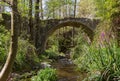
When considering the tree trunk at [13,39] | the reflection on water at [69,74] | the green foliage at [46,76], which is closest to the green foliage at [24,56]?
the reflection on water at [69,74]

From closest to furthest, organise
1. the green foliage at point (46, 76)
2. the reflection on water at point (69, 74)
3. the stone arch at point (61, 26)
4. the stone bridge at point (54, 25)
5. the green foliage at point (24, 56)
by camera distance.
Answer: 1. the green foliage at point (46, 76)
2. the reflection on water at point (69, 74)
3. the green foliage at point (24, 56)
4. the stone bridge at point (54, 25)
5. the stone arch at point (61, 26)

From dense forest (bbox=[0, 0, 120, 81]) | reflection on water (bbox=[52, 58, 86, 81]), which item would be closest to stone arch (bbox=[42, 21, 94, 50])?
dense forest (bbox=[0, 0, 120, 81])

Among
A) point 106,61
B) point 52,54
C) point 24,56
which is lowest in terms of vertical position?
point 52,54

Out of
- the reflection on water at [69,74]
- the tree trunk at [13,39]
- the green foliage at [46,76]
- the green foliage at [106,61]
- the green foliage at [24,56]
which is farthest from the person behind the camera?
the green foliage at [24,56]

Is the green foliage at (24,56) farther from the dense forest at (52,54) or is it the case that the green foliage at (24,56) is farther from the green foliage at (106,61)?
the green foliage at (106,61)

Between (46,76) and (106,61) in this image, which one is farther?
(46,76)

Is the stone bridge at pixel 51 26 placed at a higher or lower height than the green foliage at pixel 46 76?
higher

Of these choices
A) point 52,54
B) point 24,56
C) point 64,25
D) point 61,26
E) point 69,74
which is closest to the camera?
point 69,74

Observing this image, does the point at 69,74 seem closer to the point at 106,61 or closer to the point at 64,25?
the point at 106,61

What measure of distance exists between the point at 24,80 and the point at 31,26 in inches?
333

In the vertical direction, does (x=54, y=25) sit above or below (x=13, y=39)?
below

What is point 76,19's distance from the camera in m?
22.3

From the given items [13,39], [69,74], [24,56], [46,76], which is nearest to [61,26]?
[24,56]

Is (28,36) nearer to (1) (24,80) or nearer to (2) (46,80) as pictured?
(1) (24,80)
